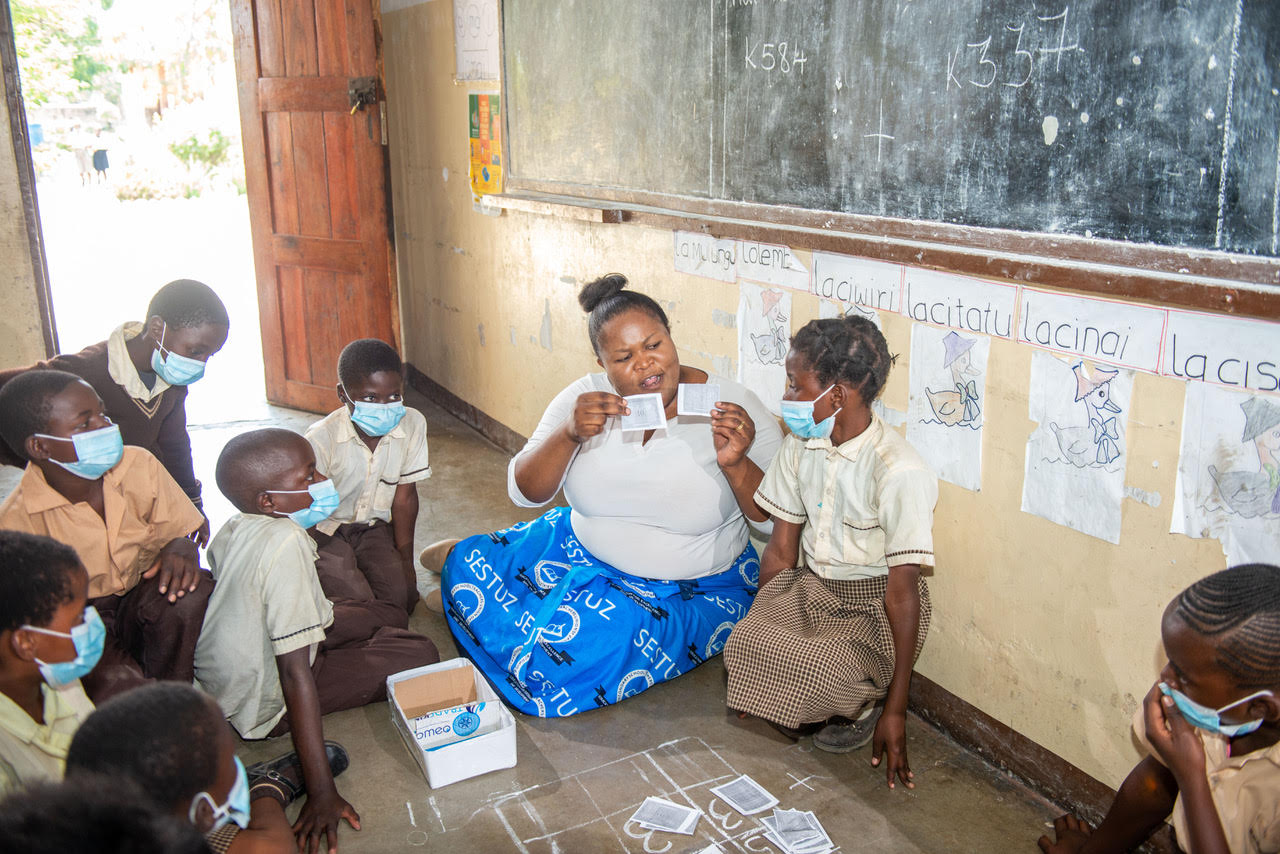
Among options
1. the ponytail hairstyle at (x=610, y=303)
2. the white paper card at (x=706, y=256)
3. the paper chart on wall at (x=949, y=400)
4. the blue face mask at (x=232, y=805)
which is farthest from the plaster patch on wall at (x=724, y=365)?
the blue face mask at (x=232, y=805)

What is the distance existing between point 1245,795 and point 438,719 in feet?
6.31

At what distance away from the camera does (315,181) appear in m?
5.96

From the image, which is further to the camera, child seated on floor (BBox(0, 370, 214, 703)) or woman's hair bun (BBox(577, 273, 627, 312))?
woman's hair bun (BBox(577, 273, 627, 312))

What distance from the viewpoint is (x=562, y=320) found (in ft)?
15.6

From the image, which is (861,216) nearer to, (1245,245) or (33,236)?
(1245,245)

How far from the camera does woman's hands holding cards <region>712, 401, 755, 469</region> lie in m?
2.82

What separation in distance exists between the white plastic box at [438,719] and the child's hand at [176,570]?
2.07ft

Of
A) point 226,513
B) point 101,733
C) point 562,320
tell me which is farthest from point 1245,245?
point 226,513

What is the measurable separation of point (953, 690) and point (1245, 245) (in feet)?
4.83

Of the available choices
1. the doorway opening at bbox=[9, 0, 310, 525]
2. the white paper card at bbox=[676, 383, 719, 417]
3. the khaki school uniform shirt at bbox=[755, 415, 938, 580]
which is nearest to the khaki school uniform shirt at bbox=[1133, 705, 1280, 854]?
the khaki school uniform shirt at bbox=[755, 415, 938, 580]

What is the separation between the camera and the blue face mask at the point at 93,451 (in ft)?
8.36

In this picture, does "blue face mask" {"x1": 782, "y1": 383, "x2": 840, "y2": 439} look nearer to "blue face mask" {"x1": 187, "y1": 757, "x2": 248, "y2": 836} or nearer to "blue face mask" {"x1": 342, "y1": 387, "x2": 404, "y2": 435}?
"blue face mask" {"x1": 342, "y1": 387, "x2": 404, "y2": 435}

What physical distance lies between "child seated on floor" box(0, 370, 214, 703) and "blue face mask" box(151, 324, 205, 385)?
510 millimetres

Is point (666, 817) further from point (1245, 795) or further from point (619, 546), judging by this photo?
point (1245, 795)
